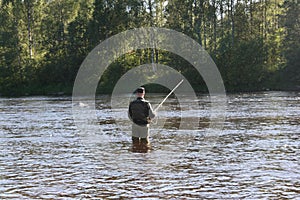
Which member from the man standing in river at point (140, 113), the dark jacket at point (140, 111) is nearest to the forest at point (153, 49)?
the man standing in river at point (140, 113)

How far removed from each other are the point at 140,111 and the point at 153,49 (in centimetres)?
5900

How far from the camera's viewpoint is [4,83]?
7319 centimetres

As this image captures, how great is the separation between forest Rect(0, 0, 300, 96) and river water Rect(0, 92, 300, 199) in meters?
43.2

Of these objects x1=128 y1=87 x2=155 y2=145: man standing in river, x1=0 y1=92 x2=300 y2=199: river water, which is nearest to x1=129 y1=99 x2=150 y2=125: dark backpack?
x1=128 y1=87 x2=155 y2=145: man standing in river

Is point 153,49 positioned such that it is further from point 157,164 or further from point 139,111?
point 157,164

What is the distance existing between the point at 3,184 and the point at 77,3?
281ft

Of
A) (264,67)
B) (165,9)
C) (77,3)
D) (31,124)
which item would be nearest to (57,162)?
(31,124)

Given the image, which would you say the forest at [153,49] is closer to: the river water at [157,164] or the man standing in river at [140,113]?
the river water at [157,164]

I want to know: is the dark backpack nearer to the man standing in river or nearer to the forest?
the man standing in river

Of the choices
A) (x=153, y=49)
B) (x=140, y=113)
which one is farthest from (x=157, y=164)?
(x=153, y=49)

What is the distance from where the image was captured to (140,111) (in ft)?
57.2

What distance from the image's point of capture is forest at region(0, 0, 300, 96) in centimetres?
6900

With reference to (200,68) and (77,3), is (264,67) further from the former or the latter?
(77,3)

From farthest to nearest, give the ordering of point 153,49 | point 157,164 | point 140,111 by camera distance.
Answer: point 153,49 → point 140,111 → point 157,164
